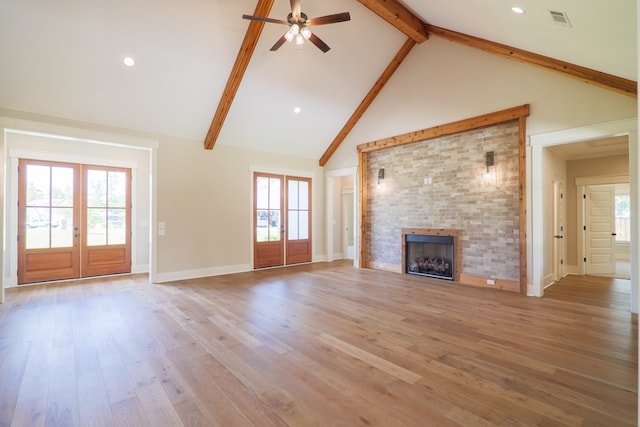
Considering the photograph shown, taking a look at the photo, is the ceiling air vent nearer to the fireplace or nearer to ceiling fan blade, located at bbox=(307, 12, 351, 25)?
ceiling fan blade, located at bbox=(307, 12, 351, 25)

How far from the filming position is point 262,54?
5.00 m

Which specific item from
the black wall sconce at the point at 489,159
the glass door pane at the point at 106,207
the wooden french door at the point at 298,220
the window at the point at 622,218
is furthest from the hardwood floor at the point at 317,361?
the window at the point at 622,218

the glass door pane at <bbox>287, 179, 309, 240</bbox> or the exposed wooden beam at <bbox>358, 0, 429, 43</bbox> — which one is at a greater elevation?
the exposed wooden beam at <bbox>358, 0, 429, 43</bbox>

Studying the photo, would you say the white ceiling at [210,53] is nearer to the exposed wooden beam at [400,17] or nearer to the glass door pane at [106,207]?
the exposed wooden beam at [400,17]

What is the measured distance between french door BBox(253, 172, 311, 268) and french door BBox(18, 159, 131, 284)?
288 centimetres

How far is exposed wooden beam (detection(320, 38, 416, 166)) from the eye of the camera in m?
6.10

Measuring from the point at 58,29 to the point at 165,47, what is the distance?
4.00 ft

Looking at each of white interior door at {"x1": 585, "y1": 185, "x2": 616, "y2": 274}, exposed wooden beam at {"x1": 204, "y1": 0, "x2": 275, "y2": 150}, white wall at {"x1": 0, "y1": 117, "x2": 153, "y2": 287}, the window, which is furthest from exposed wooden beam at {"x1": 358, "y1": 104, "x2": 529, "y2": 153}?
the window

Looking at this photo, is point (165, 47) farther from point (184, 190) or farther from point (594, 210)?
point (594, 210)

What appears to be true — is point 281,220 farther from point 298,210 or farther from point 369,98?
point 369,98

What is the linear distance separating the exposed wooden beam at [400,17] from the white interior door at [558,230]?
3918mm

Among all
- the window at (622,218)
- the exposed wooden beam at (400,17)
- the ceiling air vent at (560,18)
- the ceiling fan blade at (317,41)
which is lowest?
the window at (622,218)

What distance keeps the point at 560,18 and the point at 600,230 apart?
18.6 feet

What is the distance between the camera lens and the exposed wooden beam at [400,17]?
4.66 meters
